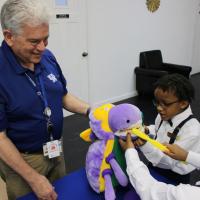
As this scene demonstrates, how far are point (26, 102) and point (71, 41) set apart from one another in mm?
2546

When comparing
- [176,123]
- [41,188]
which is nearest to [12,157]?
[41,188]

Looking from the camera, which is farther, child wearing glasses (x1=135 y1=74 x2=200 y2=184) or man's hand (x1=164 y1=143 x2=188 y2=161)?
child wearing glasses (x1=135 y1=74 x2=200 y2=184)

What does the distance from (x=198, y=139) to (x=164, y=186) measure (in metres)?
0.50

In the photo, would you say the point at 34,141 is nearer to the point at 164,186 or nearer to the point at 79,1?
the point at 164,186

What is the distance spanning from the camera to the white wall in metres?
3.88

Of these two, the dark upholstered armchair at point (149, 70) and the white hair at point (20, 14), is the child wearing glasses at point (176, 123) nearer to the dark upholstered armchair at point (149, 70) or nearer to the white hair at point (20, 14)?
the white hair at point (20, 14)

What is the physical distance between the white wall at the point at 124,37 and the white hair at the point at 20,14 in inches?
109

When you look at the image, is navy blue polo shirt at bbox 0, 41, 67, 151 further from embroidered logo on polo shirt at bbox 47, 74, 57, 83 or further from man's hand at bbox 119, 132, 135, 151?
man's hand at bbox 119, 132, 135, 151

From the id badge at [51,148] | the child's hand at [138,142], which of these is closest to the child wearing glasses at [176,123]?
the child's hand at [138,142]

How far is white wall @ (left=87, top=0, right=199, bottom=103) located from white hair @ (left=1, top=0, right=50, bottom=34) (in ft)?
9.10

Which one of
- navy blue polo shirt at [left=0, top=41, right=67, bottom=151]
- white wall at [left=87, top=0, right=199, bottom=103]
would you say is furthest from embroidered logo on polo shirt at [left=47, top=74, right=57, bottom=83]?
white wall at [left=87, top=0, right=199, bottom=103]

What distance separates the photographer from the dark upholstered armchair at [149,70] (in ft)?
14.5

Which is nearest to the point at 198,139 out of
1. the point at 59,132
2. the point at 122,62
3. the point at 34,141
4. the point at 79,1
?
the point at 59,132

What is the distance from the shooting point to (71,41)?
3.54 meters
